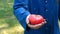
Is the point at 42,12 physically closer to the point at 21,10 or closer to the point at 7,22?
the point at 21,10

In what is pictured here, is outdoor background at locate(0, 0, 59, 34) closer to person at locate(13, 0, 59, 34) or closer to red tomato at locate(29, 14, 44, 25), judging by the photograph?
person at locate(13, 0, 59, 34)

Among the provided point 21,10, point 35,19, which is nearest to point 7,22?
point 21,10

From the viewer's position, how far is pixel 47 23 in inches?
40.3

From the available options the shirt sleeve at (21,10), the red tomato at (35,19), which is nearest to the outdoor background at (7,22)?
the shirt sleeve at (21,10)

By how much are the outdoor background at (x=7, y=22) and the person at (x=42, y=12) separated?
5.57 feet

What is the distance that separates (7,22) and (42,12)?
6.65ft

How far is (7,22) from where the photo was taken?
3023 mm

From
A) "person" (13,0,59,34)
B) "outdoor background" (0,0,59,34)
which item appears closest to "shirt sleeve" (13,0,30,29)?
"person" (13,0,59,34)

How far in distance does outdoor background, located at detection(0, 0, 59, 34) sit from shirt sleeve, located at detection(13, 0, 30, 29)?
167 centimetres

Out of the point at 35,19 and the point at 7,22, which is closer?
the point at 35,19

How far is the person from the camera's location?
1.00 metres

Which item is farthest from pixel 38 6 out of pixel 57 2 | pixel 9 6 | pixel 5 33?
pixel 9 6

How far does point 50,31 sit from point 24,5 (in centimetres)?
20

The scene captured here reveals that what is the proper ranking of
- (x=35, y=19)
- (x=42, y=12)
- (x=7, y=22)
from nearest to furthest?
1. (x=35, y=19)
2. (x=42, y=12)
3. (x=7, y=22)
